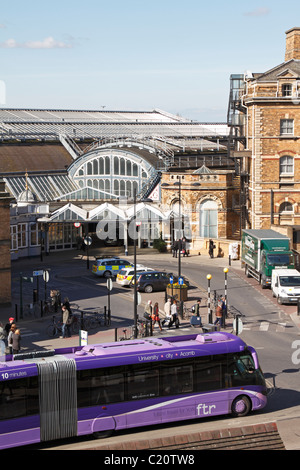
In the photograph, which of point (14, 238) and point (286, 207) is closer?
point (14, 238)

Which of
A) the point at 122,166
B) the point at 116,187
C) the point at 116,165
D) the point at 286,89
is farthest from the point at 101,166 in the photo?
the point at 286,89

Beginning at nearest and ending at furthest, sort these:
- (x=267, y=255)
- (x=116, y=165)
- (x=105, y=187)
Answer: (x=267, y=255) → (x=116, y=165) → (x=105, y=187)

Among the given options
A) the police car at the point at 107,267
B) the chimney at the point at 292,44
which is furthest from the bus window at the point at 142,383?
the chimney at the point at 292,44

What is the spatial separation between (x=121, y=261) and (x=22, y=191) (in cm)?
1836

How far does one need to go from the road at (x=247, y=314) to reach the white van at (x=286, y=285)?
1.58 ft

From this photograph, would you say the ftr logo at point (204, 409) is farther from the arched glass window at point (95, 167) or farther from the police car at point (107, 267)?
the arched glass window at point (95, 167)

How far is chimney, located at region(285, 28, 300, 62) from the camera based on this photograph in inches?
2749

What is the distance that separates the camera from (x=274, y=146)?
6481cm

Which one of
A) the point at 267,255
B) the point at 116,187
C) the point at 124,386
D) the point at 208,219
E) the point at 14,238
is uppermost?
the point at 116,187

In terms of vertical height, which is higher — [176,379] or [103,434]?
[176,379]

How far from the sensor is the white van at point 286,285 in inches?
1810

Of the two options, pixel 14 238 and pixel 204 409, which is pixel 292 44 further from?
pixel 204 409

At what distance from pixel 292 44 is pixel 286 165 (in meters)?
11.8

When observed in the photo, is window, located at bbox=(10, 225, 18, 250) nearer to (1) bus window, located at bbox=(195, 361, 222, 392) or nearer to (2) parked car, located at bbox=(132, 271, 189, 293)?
(2) parked car, located at bbox=(132, 271, 189, 293)
